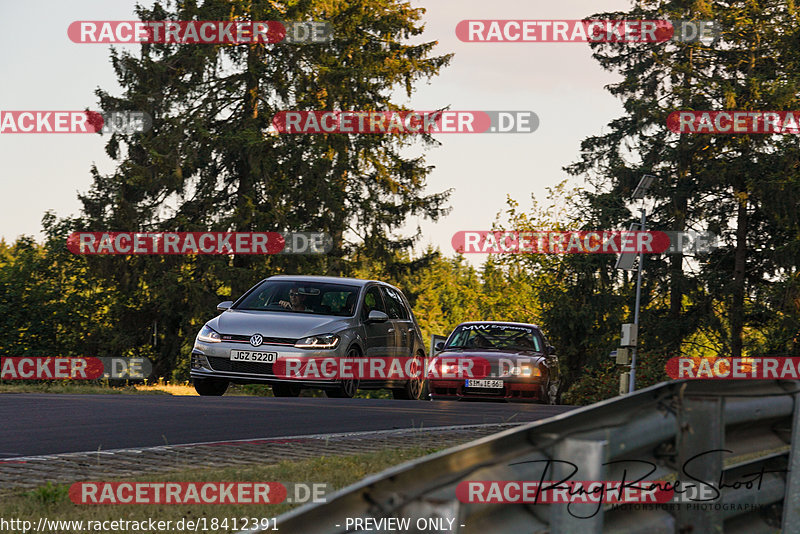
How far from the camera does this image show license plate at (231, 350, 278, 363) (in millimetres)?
14922

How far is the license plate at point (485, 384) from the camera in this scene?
19156 mm

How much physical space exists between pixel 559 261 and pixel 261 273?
1535cm

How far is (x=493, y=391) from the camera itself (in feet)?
63.3

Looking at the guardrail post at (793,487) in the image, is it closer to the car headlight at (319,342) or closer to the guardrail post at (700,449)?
the guardrail post at (700,449)

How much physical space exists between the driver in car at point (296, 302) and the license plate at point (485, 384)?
13.6 feet

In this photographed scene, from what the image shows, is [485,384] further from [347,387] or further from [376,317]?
[347,387]

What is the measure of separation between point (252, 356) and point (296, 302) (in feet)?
5.60

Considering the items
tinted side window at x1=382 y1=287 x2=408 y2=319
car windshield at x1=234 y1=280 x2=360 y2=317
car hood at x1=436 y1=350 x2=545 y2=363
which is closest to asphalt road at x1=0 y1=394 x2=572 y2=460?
car windshield at x1=234 y1=280 x2=360 y2=317

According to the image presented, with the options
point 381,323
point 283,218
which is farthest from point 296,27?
point 381,323

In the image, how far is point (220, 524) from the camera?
5.05m

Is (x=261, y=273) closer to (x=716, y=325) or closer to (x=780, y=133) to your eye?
(x=716, y=325)

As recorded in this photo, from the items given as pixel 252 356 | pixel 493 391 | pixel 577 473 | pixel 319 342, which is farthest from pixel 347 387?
pixel 577 473

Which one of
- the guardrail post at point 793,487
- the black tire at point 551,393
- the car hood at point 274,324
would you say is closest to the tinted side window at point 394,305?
the car hood at point 274,324

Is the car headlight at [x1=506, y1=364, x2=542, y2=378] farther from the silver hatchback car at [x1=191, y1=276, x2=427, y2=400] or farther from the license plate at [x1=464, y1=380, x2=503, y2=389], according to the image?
the silver hatchback car at [x1=191, y1=276, x2=427, y2=400]
